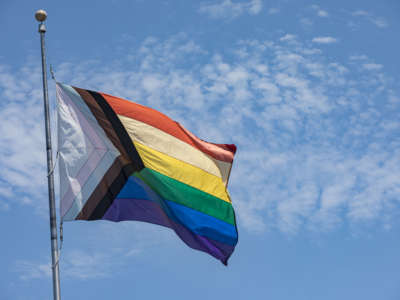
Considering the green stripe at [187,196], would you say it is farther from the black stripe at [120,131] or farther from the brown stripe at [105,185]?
the brown stripe at [105,185]

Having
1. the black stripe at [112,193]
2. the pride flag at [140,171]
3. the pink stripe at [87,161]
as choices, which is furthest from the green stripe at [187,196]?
the pink stripe at [87,161]

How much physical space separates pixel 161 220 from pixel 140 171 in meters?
1.72

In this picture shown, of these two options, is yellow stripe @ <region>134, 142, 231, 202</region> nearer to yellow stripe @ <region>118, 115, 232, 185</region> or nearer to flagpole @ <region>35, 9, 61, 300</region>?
yellow stripe @ <region>118, 115, 232, 185</region>

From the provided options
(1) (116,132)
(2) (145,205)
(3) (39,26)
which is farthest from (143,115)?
(3) (39,26)

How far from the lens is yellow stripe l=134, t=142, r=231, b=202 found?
19.0 meters

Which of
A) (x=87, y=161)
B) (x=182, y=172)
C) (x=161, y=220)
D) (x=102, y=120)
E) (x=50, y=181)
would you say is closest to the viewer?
(x=50, y=181)

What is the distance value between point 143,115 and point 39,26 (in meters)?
4.21

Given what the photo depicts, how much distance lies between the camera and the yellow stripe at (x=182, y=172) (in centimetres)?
1902

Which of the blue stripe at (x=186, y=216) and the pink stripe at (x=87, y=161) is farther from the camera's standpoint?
the blue stripe at (x=186, y=216)

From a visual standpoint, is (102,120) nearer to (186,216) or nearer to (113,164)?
(113,164)

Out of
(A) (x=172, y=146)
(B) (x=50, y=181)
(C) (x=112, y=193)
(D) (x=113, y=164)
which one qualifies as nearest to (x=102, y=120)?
(D) (x=113, y=164)

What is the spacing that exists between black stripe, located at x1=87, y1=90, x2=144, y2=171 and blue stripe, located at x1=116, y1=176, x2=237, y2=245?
1.70 ft

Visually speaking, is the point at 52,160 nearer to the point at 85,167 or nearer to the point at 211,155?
the point at 85,167

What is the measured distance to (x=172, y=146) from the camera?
1998 cm
